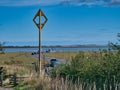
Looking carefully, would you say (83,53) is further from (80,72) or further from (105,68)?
(105,68)

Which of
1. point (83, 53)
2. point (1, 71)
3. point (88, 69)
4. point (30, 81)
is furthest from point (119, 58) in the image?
point (1, 71)

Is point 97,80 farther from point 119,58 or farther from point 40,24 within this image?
point 40,24

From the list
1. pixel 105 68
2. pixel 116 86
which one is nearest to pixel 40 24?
pixel 105 68

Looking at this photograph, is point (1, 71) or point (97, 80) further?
point (1, 71)

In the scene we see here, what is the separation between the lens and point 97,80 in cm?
1784

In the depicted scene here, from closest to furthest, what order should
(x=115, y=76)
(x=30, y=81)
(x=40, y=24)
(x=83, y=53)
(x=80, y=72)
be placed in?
(x=115, y=76)
(x=80, y=72)
(x=83, y=53)
(x=30, y=81)
(x=40, y=24)

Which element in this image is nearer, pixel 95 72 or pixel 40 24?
pixel 95 72

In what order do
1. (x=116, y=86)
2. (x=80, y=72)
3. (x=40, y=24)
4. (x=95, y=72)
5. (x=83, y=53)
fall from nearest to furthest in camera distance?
(x=116, y=86), (x=95, y=72), (x=80, y=72), (x=83, y=53), (x=40, y=24)

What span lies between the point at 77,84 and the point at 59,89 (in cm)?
85

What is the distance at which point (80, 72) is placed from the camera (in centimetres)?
1955

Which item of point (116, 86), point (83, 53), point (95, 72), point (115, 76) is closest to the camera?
point (116, 86)

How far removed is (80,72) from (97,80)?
70.5 inches

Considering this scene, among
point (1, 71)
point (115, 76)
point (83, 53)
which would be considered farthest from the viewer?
point (1, 71)

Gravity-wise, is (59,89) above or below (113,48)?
below
